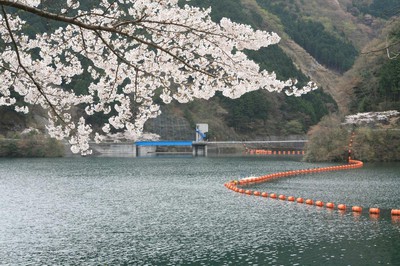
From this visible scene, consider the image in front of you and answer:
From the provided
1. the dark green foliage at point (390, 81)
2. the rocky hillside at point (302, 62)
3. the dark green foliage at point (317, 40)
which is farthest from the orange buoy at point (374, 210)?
the dark green foliage at point (317, 40)

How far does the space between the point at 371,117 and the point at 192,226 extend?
4655 cm

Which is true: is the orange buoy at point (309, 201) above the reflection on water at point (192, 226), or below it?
above

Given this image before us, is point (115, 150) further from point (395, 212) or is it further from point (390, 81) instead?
point (395, 212)

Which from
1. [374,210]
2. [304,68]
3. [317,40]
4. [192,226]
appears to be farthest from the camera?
[317,40]

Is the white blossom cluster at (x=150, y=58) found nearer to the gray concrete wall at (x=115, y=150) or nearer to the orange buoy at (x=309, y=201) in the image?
the orange buoy at (x=309, y=201)

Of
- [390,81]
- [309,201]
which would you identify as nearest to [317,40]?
[390,81]

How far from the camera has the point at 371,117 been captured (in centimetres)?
6159

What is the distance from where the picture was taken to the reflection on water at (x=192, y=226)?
1525 centimetres

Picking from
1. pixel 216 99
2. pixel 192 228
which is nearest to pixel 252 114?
pixel 216 99

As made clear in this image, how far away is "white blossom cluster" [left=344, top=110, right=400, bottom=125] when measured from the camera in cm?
6057

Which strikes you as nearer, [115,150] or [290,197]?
[290,197]

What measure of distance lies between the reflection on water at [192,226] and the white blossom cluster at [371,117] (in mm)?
28208

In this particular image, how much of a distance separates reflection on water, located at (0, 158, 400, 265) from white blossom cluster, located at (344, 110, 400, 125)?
92.5 ft

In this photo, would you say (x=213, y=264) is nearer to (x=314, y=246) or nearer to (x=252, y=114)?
(x=314, y=246)
